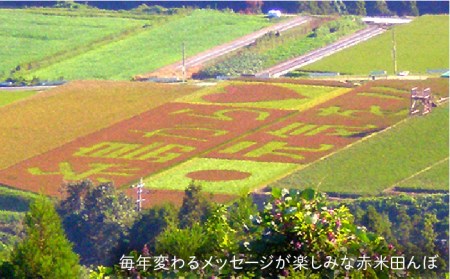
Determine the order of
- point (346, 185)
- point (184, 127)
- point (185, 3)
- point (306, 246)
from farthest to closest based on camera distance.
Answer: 1. point (185, 3)
2. point (184, 127)
3. point (346, 185)
4. point (306, 246)

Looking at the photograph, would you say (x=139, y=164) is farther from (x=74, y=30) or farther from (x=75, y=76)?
(x=74, y=30)

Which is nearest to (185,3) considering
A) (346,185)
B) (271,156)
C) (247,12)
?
(247,12)

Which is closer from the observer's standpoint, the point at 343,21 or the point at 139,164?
the point at 139,164

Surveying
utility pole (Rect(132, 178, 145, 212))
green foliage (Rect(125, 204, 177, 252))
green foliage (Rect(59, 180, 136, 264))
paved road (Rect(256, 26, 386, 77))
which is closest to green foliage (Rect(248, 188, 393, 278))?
green foliage (Rect(125, 204, 177, 252))

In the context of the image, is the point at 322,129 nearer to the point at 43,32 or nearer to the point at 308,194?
the point at 43,32

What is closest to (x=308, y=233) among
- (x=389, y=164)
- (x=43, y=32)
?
(x=389, y=164)
